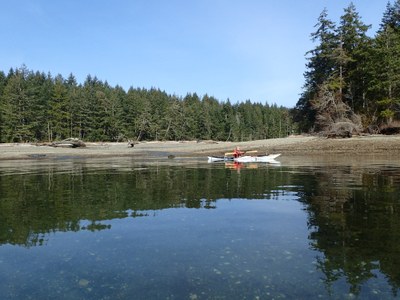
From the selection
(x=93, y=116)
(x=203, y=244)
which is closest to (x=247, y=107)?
(x=93, y=116)

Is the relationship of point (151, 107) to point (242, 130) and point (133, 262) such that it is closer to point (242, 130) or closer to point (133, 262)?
point (242, 130)

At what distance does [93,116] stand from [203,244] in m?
106

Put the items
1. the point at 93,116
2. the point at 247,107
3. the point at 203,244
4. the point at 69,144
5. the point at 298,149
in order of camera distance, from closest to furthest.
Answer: the point at 203,244, the point at 298,149, the point at 69,144, the point at 93,116, the point at 247,107

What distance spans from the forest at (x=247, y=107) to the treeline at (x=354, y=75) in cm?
16

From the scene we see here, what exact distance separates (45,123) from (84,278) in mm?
108338

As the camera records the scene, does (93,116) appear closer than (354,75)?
No

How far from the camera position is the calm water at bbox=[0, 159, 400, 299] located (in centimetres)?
750

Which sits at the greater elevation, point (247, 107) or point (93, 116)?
point (247, 107)

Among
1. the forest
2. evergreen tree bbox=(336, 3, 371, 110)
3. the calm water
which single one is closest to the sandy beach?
the forest

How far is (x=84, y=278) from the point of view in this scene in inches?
318

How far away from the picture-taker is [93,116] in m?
111

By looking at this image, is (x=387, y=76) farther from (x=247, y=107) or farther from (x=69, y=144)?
(x=247, y=107)

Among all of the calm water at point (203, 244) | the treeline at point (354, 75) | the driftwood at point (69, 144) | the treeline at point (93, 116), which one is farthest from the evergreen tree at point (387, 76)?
the driftwood at point (69, 144)

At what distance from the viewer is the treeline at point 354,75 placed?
57269 mm
